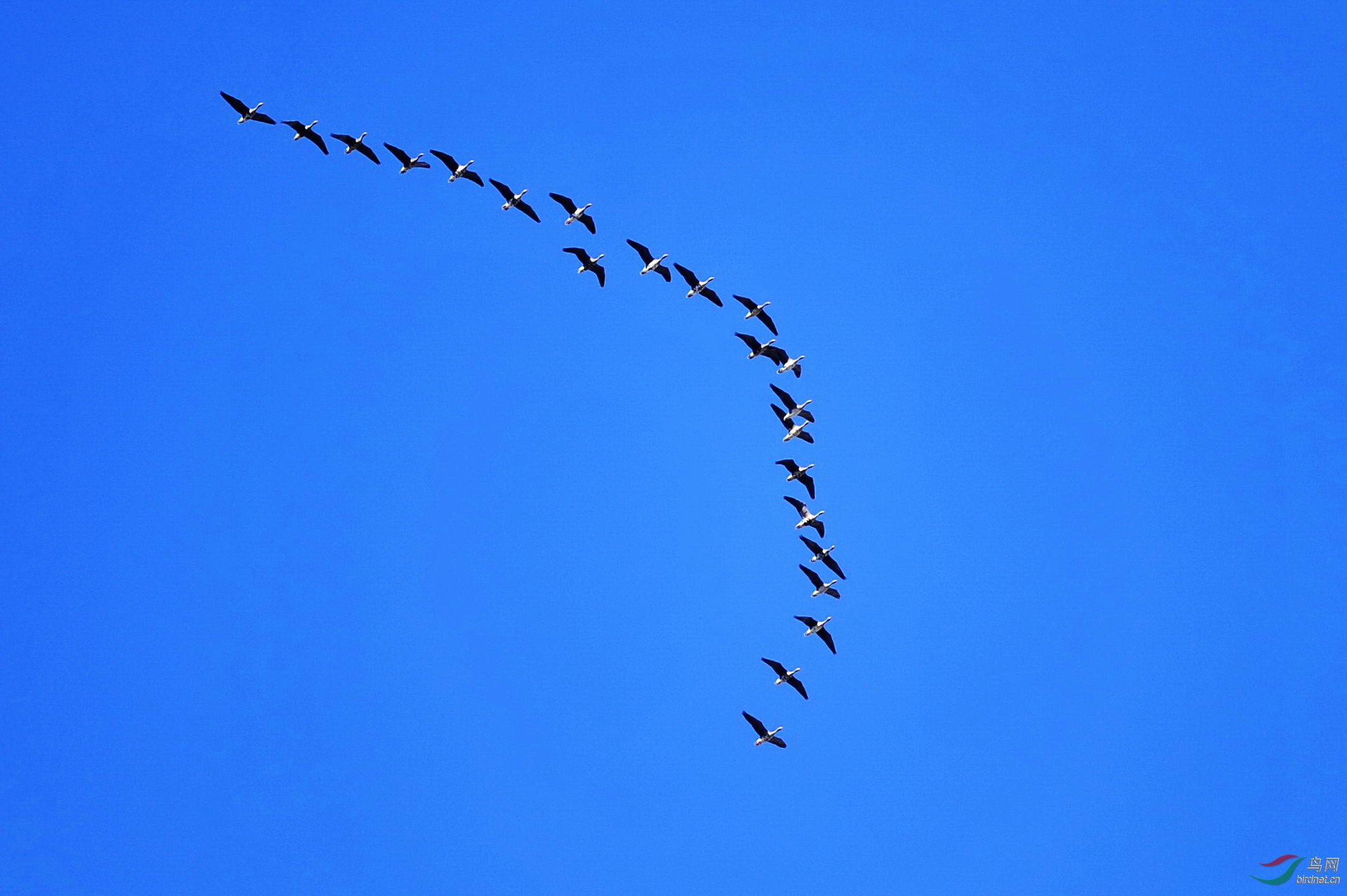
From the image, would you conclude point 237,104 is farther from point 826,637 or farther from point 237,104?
point 826,637

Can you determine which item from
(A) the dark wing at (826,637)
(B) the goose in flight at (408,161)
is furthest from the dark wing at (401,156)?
(A) the dark wing at (826,637)

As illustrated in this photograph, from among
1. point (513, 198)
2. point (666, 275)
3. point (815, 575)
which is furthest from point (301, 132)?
point (815, 575)

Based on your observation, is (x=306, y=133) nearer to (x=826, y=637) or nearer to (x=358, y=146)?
(x=358, y=146)

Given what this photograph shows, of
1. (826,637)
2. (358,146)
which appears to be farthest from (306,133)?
(826,637)

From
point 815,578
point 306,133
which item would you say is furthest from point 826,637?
point 306,133

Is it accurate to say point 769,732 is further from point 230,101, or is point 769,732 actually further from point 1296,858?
point 1296,858

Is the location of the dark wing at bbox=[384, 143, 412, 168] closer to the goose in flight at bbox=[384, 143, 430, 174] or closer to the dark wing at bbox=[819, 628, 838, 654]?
the goose in flight at bbox=[384, 143, 430, 174]

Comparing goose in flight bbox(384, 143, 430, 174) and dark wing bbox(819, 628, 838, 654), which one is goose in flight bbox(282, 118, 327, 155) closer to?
goose in flight bbox(384, 143, 430, 174)

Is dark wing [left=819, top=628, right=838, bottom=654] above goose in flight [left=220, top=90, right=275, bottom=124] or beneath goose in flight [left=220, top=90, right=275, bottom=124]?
beneath

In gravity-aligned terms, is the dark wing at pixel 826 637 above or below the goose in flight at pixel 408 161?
below

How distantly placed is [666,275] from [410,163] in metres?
15.5

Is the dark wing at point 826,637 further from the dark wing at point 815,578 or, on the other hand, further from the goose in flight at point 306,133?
the goose in flight at point 306,133

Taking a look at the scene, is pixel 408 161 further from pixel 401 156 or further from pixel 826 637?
pixel 826 637

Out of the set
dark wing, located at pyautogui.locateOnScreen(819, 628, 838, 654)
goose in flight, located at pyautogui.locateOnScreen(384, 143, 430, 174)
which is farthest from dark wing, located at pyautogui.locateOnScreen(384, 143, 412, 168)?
dark wing, located at pyautogui.locateOnScreen(819, 628, 838, 654)
